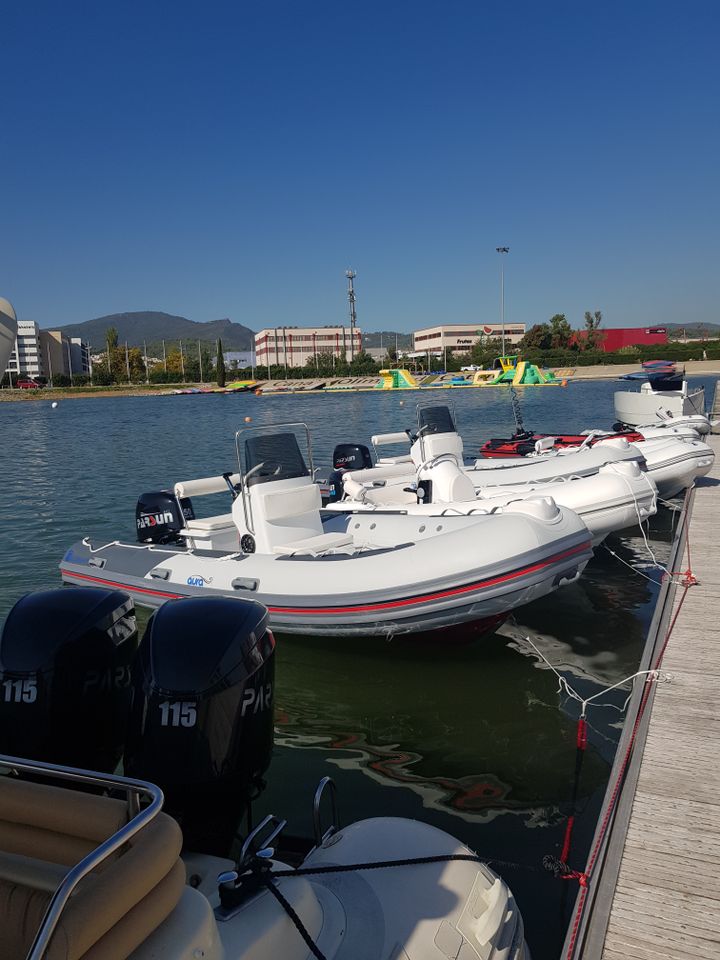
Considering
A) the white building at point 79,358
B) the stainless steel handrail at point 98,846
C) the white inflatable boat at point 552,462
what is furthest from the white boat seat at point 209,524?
the white building at point 79,358

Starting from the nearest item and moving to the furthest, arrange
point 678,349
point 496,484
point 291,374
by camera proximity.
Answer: point 496,484 < point 678,349 < point 291,374

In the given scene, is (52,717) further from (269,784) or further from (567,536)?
(567,536)

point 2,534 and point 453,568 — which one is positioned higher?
point 453,568

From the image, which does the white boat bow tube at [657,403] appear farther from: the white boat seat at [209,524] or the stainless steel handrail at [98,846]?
the stainless steel handrail at [98,846]

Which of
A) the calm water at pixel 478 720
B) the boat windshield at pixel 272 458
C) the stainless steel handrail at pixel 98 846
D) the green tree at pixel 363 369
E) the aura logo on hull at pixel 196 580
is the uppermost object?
the green tree at pixel 363 369

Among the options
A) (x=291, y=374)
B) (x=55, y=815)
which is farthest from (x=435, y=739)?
(x=291, y=374)

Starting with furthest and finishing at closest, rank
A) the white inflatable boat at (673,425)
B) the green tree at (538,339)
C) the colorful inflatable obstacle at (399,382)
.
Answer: the green tree at (538,339)
the colorful inflatable obstacle at (399,382)
the white inflatable boat at (673,425)

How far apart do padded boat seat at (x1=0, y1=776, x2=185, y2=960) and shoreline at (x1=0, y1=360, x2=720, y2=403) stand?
57.8m

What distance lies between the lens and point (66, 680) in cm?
271

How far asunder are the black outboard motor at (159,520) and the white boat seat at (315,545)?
158 centimetres

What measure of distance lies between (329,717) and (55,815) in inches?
144

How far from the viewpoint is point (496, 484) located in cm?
961

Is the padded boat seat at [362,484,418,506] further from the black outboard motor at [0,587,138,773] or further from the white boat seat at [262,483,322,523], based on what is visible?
the black outboard motor at [0,587,138,773]

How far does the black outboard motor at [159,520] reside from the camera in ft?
24.2
